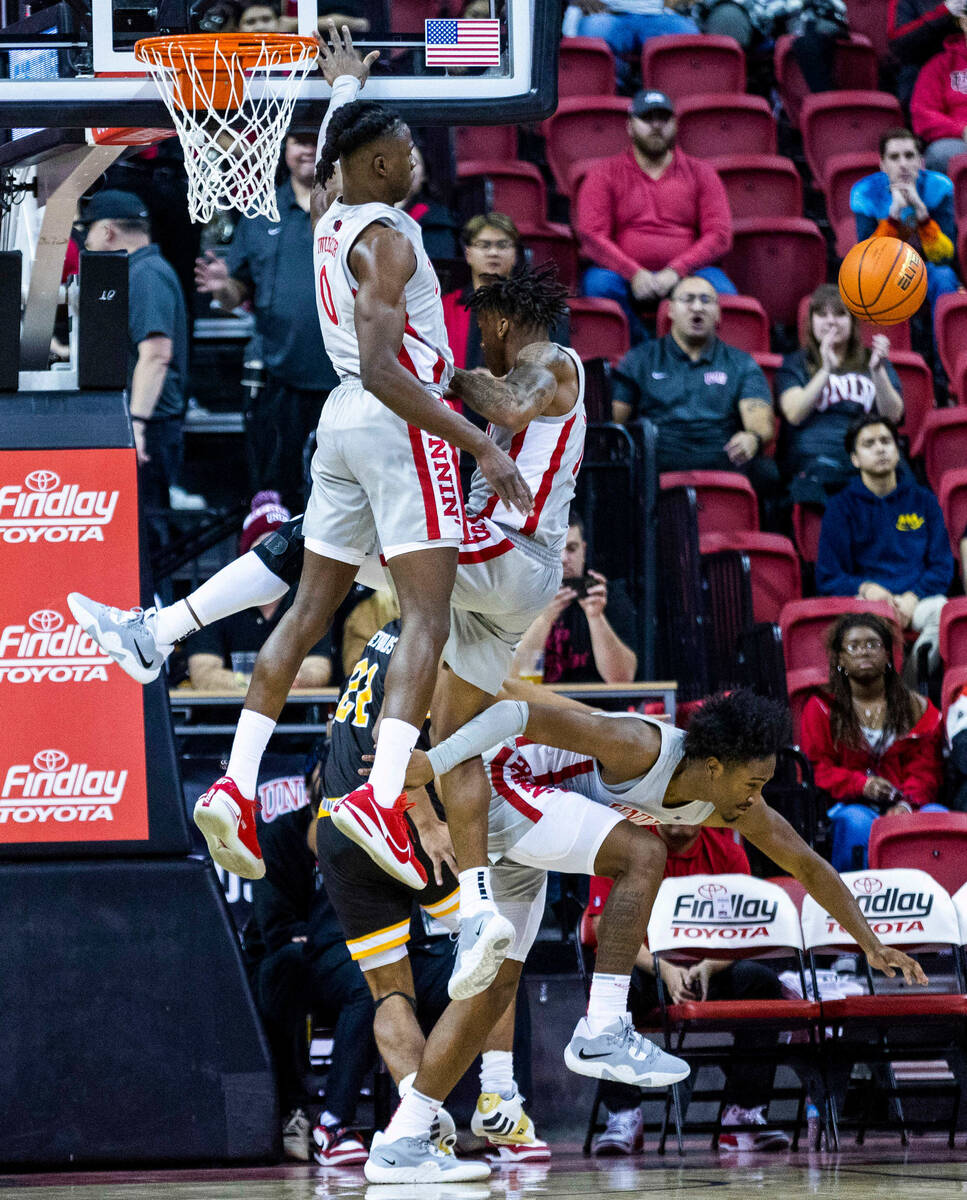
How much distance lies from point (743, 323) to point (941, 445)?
1458 millimetres

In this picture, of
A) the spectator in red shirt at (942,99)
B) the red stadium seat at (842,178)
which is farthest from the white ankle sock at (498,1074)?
the spectator in red shirt at (942,99)

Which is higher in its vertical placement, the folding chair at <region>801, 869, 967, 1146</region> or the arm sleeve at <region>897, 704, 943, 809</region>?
the arm sleeve at <region>897, 704, 943, 809</region>

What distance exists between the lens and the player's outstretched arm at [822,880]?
582cm

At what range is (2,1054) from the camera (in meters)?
6.17

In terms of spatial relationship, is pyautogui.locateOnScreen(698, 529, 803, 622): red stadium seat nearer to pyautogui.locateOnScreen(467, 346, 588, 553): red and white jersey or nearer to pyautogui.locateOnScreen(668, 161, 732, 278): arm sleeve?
pyautogui.locateOnScreen(668, 161, 732, 278): arm sleeve

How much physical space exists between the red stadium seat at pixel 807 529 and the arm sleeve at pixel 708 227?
171cm

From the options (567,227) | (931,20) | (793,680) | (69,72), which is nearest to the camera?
(69,72)

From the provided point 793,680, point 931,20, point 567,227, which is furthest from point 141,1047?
point 931,20

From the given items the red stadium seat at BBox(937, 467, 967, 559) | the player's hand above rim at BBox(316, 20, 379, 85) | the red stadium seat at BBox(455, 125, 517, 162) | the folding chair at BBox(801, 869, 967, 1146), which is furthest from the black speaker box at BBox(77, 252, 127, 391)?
the red stadium seat at BBox(455, 125, 517, 162)

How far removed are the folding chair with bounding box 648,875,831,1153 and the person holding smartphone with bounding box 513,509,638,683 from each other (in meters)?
1.32

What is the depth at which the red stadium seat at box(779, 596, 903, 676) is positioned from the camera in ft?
30.0

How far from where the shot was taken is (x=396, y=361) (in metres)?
4.93

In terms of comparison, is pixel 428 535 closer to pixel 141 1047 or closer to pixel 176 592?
pixel 141 1047

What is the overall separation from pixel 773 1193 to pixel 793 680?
4265 millimetres
